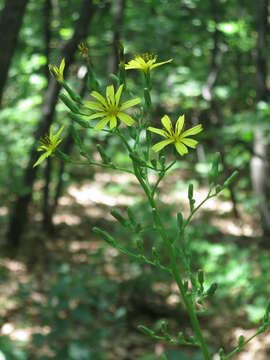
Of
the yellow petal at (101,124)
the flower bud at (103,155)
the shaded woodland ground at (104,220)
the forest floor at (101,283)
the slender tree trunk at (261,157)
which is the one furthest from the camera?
the slender tree trunk at (261,157)

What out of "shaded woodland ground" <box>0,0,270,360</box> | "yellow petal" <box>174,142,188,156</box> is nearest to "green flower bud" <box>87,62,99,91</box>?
"yellow petal" <box>174,142,188,156</box>

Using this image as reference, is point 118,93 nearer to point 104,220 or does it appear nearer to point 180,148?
point 180,148

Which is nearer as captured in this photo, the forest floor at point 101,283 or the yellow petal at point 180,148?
the yellow petal at point 180,148

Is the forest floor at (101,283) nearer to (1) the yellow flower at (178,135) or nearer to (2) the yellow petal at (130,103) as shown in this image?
(1) the yellow flower at (178,135)

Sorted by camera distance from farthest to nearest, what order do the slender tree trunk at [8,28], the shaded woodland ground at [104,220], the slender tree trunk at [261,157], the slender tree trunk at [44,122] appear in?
the slender tree trunk at [261,157] < the slender tree trunk at [44,122] < the shaded woodland ground at [104,220] < the slender tree trunk at [8,28]

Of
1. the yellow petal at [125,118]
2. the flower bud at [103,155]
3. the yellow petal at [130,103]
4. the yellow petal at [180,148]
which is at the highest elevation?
the yellow petal at [130,103]

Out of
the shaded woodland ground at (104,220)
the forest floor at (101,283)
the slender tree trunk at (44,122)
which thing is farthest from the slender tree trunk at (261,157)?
the slender tree trunk at (44,122)

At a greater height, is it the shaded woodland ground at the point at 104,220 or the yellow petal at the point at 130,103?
the shaded woodland ground at the point at 104,220
